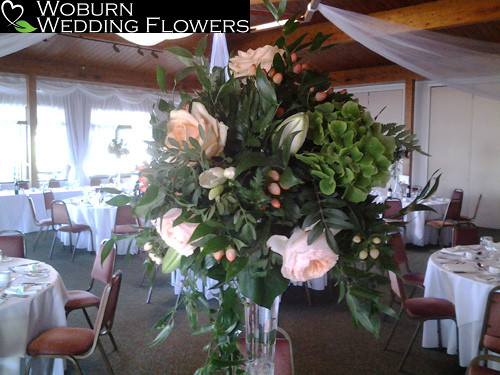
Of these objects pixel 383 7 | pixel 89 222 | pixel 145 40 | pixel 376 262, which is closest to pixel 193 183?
pixel 376 262

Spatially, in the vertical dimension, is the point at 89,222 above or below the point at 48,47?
below

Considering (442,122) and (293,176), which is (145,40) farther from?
(442,122)

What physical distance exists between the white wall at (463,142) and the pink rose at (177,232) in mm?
8950

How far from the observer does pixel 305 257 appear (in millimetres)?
691

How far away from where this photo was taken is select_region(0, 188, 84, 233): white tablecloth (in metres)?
7.46

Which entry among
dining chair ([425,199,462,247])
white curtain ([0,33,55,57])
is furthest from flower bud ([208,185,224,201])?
dining chair ([425,199,462,247])

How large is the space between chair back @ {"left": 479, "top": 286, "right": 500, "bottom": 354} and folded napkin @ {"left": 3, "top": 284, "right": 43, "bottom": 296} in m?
2.85

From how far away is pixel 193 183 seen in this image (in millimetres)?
723

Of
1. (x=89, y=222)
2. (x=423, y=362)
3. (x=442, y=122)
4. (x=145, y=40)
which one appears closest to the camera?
(x=145, y=40)

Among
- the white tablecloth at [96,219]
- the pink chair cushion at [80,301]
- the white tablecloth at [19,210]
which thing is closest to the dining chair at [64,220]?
the white tablecloth at [96,219]

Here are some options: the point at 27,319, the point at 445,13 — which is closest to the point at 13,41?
the point at 27,319

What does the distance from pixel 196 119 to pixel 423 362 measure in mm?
3271

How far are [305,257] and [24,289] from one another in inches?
104

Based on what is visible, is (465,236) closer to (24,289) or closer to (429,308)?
(429,308)
